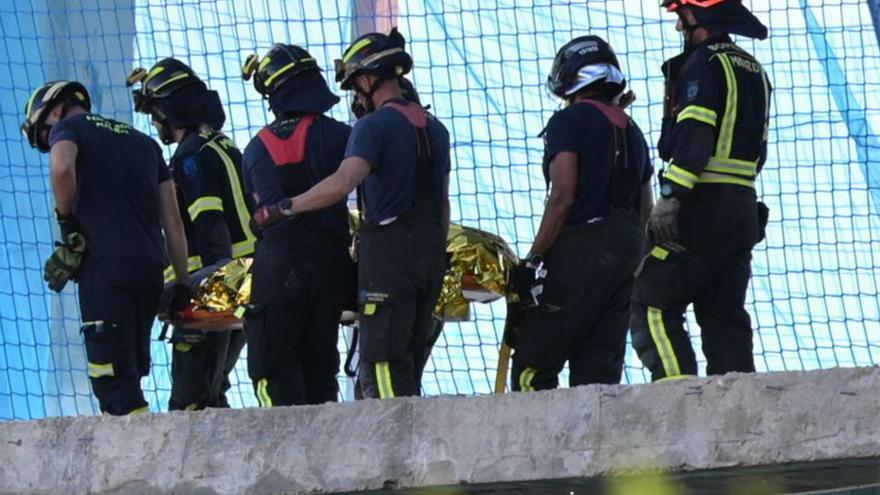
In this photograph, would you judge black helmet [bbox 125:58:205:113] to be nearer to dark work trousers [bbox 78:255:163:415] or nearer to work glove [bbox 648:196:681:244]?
dark work trousers [bbox 78:255:163:415]

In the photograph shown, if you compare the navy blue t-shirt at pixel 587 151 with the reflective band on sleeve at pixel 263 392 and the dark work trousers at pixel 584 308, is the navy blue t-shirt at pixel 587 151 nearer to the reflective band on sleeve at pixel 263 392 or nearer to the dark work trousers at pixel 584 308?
the dark work trousers at pixel 584 308

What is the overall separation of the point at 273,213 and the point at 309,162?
0.30 meters

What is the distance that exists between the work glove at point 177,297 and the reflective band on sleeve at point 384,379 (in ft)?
3.54

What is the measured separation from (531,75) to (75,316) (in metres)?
2.76

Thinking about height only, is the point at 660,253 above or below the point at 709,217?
below

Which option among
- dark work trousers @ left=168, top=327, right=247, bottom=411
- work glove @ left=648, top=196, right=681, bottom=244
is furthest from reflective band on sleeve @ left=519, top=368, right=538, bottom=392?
dark work trousers @ left=168, top=327, right=247, bottom=411

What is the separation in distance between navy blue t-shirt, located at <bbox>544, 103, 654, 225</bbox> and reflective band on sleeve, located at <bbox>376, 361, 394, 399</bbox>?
2.79 feet

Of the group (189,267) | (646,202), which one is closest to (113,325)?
(189,267)

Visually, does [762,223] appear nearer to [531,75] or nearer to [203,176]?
[203,176]

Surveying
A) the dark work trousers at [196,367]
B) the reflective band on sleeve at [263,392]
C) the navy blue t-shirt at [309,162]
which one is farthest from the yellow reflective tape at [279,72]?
the dark work trousers at [196,367]

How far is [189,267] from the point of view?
10.1 metres

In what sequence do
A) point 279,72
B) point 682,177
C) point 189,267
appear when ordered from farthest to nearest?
point 189,267, point 279,72, point 682,177

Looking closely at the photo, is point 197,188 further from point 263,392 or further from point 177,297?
point 263,392

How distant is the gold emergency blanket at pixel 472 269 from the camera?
9.45 meters
